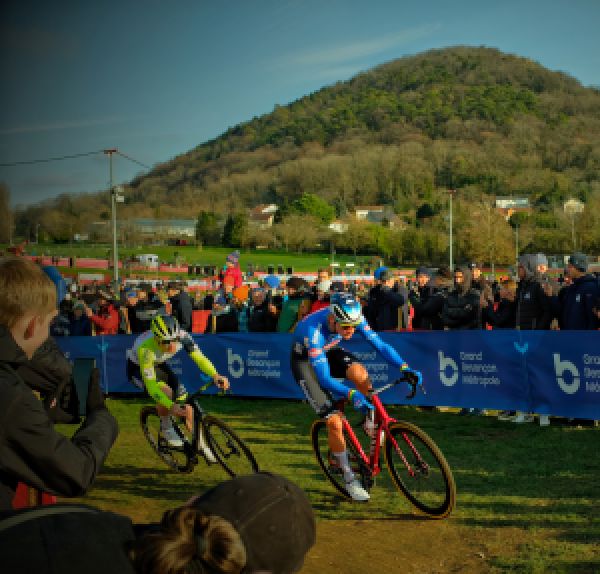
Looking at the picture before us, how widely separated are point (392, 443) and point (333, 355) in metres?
1.36

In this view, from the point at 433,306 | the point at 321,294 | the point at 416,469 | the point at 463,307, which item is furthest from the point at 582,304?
the point at 416,469

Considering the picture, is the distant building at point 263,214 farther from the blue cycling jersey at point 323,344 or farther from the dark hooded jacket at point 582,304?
the blue cycling jersey at point 323,344

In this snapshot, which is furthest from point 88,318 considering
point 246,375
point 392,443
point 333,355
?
point 392,443

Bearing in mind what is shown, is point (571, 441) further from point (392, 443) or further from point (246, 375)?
point (246, 375)

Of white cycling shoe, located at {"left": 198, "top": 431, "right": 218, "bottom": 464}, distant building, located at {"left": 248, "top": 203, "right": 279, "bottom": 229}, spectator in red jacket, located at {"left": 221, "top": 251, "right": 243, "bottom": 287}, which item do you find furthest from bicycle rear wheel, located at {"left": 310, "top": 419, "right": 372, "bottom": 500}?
distant building, located at {"left": 248, "top": 203, "right": 279, "bottom": 229}

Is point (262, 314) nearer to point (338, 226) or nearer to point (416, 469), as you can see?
point (416, 469)

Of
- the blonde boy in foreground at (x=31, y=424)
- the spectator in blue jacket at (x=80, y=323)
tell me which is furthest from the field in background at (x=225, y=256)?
the blonde boy in foreground at (x=31, y=424)

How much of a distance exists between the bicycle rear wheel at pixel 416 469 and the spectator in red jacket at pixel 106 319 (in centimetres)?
1235

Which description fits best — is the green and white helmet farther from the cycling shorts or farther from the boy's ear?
the boy's ear

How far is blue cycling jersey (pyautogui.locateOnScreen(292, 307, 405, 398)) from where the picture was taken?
23.2ft

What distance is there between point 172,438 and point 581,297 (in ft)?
19.7

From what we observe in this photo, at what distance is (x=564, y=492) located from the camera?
23.4 feet

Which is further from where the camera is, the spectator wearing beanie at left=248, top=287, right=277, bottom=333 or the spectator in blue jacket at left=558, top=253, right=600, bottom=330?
the spectator wearing beanie at left=248, top=287, right=277, bottom=333

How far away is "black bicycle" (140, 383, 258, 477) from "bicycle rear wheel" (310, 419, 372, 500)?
29.2 inches
